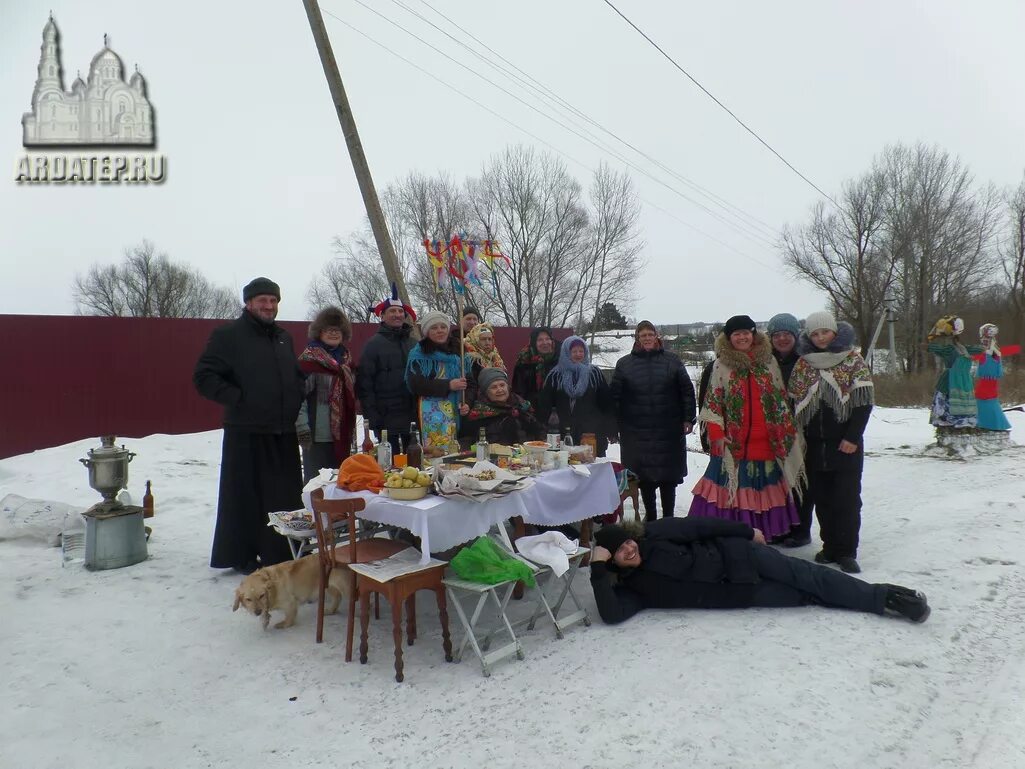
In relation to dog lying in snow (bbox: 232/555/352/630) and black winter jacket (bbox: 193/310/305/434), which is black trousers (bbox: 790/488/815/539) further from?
black winter jacket (bbox: 193/310/305/434)

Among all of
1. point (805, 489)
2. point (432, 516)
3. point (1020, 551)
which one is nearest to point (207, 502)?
point (432, 516)

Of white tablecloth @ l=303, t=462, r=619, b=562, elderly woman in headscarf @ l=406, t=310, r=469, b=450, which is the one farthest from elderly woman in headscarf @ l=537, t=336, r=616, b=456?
white tablecloth @ l=303, t=462, r=619, b=562

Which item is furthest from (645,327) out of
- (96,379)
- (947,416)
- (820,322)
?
(96,379)

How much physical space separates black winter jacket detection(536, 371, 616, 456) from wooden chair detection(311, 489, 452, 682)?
2.20 meters

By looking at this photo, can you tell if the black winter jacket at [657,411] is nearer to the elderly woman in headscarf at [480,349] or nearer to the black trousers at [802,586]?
the elderly woman in headscarf at [480,349]

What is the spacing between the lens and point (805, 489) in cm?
496

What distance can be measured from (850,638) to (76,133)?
915cm

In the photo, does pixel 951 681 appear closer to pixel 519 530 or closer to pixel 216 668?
pixel 519 530

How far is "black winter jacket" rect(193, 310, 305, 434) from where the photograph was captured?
4500 millimetres

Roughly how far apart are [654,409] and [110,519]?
418cm

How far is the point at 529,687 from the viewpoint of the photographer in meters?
3.12

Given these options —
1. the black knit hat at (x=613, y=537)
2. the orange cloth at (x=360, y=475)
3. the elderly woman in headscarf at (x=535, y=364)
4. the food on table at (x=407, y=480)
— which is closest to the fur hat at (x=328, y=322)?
the elderly woman in headscarf at (x=535, y=364)

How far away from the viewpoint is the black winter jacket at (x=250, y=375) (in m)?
4.50

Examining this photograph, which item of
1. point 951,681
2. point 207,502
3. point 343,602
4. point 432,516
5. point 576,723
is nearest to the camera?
point 576,723
